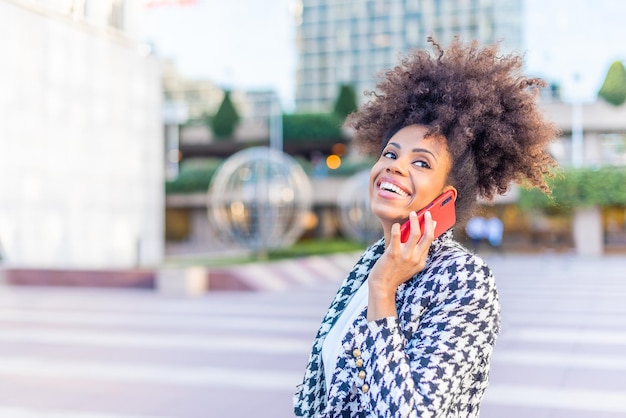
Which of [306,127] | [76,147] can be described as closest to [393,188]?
[76,147]

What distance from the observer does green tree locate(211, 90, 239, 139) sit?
42.2 metres

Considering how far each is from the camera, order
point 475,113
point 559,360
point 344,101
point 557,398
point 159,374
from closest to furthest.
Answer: point 475,113 → point 557,398 → point 159,374 → point 559,360 → point 344,101

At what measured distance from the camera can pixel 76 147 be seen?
19.0 m

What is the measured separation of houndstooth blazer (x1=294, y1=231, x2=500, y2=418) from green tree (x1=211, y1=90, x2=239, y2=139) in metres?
41.2

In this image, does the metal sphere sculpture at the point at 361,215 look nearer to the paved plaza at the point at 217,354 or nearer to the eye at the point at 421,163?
the paved plaza at the point at 217,354

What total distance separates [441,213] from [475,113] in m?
0.30

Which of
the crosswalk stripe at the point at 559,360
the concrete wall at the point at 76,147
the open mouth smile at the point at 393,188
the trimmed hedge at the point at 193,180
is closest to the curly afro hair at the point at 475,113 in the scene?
the open mouth smile at the point at 393,188

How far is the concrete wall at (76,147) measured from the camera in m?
17.2

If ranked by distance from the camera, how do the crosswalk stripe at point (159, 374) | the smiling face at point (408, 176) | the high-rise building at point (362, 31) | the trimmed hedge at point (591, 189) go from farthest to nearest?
the high-rise building at point (362, 31), the trimmed hedge at point (591, 189), the crosswalk stripe at point (159, 374), the smiling face at point (408, 176)

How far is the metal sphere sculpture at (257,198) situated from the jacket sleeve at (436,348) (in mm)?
15191

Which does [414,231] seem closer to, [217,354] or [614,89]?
[217,354]

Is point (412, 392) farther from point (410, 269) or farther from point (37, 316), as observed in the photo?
point (37, 316)

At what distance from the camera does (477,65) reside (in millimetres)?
1911

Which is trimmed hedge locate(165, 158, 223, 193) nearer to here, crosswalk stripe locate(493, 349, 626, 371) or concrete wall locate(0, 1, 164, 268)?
concrete wall locate(0, 1, 164, 268)
